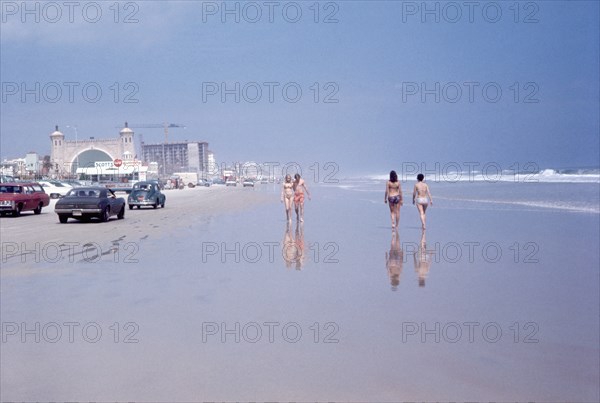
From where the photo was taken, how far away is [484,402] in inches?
209

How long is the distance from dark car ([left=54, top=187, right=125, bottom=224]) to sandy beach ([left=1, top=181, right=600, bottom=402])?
11179 millimetres

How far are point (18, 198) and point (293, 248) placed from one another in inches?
774

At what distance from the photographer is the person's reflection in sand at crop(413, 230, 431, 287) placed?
36.3ft

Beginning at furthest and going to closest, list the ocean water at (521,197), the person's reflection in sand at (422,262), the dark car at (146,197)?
the dark car at (146,197) → the ocean water at (521,197) → the person's reflection in sand at (422,262)

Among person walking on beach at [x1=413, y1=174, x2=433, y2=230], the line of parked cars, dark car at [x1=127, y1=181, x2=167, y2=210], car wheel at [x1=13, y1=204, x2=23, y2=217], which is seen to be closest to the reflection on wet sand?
person walking on beach at [x1=413, y1=174, x2=433, y2=230]

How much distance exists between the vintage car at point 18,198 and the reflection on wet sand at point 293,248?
15.5 meters

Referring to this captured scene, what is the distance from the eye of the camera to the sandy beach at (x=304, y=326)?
18.6ft

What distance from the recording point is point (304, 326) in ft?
25.0

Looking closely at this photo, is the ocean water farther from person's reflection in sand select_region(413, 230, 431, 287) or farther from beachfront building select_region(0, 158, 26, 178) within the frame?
beachfront building select_region(0, 158, 26, 178)

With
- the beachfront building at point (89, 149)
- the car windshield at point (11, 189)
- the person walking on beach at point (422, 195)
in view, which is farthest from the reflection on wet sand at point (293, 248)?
the beachfront building at point (89, 149)

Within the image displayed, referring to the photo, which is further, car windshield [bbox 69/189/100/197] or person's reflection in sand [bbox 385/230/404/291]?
car windshield [bbox 69/189/100/197]

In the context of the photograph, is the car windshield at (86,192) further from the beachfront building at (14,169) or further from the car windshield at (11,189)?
the beachfront building at (14,169)

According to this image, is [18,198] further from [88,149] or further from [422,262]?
[88,149]

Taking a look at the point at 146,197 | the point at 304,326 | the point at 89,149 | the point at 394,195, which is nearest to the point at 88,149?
the point at 89,149
